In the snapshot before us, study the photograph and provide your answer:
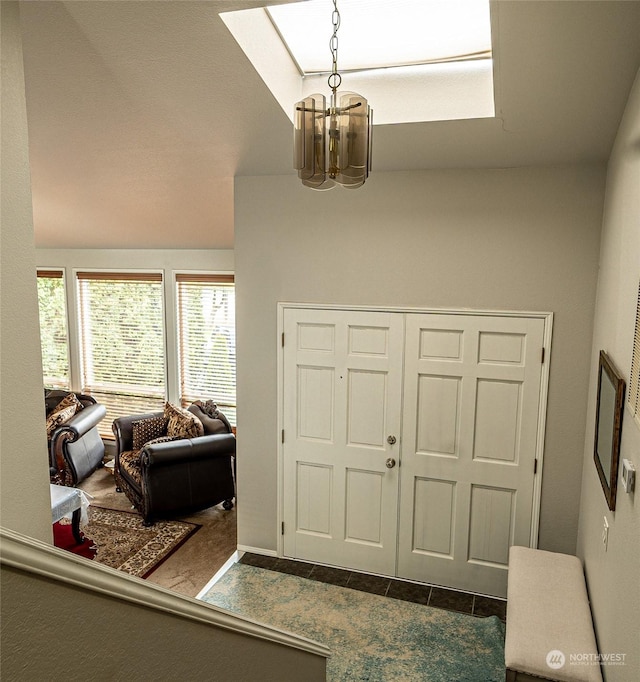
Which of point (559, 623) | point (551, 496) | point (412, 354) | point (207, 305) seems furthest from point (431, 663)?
point (207, 305)

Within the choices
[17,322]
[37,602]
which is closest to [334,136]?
[17,322]

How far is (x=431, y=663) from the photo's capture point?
2.99 metres

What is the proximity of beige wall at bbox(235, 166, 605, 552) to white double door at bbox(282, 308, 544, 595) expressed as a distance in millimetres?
125

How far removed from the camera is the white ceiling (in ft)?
6.69

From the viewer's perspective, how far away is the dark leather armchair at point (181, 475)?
5148mm

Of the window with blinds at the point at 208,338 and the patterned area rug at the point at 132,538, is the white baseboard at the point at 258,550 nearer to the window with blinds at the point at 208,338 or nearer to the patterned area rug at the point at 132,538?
the patterned area rug at the point at 132,538

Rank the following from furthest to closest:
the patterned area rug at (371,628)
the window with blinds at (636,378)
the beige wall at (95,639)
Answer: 1. the patterned area rug at (371,628)
2. the window with blinds at (636,378)
3. the beige wall at (95,639)

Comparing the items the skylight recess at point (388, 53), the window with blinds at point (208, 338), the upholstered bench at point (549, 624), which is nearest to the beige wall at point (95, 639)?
the upholstered bench at point (549, 624)

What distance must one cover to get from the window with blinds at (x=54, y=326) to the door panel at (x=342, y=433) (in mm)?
4422

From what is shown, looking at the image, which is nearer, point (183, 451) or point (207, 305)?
point (183, 451)

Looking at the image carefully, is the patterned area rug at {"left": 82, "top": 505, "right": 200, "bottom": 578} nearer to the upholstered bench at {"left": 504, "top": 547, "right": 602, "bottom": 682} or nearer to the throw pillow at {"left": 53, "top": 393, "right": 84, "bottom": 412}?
the throw pillow at {"left": 53, "top": 393, "right": 84, "bottom": 412}

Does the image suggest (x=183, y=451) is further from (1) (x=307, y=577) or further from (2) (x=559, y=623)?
(2) (x=559, y=623)

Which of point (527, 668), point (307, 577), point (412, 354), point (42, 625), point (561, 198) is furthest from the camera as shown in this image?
point (307, 577)

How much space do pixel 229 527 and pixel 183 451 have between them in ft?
2.74
